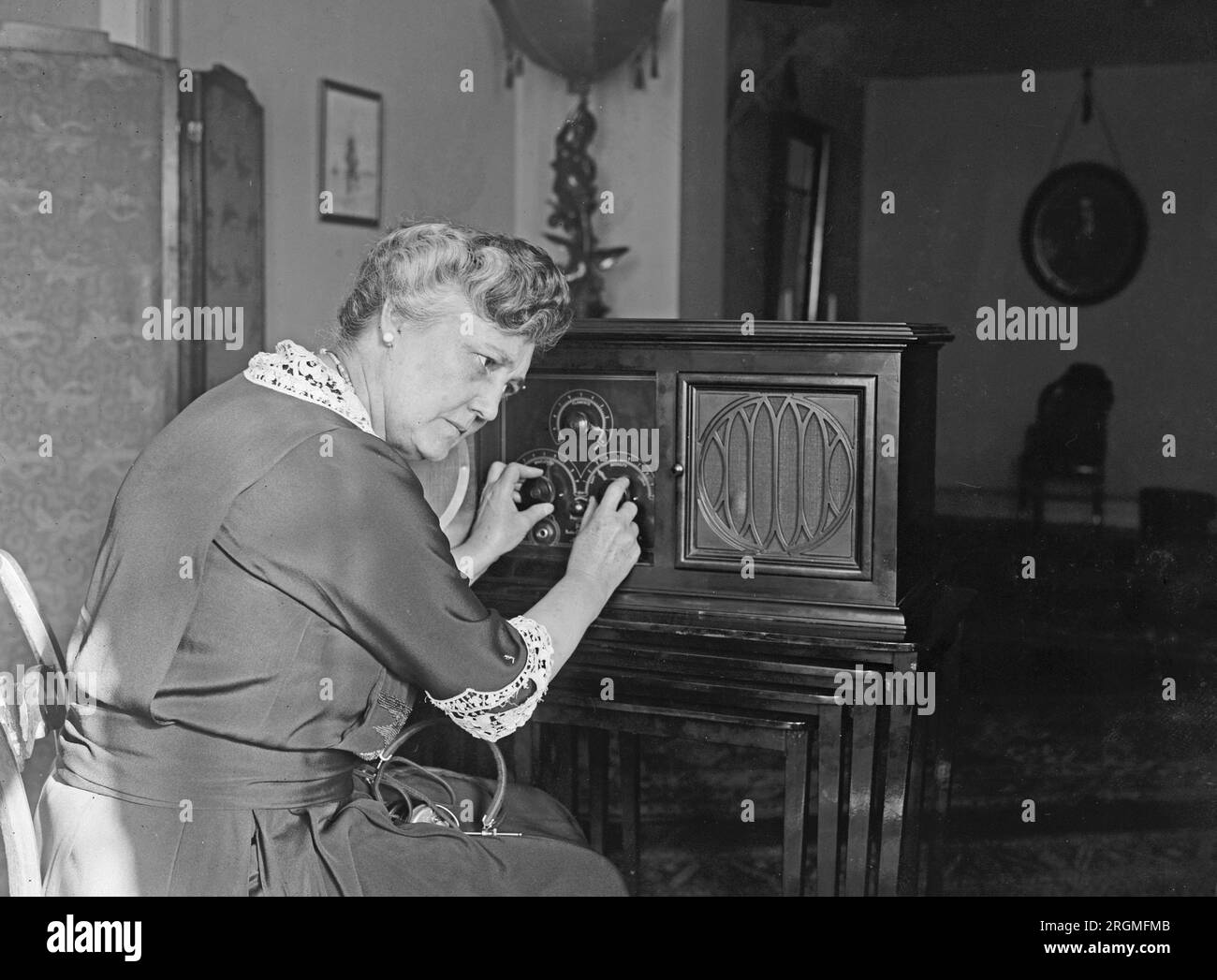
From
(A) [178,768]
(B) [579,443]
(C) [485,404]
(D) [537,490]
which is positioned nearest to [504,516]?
(D) [537,490]

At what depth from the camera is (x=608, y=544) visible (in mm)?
2107

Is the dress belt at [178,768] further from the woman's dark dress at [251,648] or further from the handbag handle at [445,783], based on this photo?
the handbag handle at [445,783]

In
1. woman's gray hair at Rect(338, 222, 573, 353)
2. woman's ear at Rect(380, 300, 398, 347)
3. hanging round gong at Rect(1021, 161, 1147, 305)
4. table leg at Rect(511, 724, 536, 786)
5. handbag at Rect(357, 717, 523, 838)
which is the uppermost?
hanging round gong at Rect(1021, 161, 1147, 305)

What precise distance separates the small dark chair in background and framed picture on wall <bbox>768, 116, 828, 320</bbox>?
1.89ft

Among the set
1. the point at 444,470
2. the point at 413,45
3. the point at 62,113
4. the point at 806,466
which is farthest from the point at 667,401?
the point at 62,113

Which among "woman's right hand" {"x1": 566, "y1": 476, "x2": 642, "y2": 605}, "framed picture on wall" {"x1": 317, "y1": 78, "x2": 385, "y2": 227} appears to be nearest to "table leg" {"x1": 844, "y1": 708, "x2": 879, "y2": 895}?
"woman's right hand" {"x1": 566, "y1": 476, "x2": 642, "y2": 605}

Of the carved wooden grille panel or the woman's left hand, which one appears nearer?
the carved wooden grille panel

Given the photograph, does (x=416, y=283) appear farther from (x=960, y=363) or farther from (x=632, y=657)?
(x=960, y=363)

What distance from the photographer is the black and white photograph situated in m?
1.68

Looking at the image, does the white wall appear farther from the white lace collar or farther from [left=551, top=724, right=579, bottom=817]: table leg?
[left=551, top=724, right=579, bottom=817]: table leg

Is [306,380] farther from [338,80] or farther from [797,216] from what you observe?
[797,216]

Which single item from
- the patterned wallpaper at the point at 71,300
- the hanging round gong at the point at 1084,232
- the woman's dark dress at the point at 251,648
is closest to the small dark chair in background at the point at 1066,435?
the hanging round gong at the point at 1084,232

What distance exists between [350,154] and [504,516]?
2.82 feet

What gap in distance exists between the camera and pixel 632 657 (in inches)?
82.7
